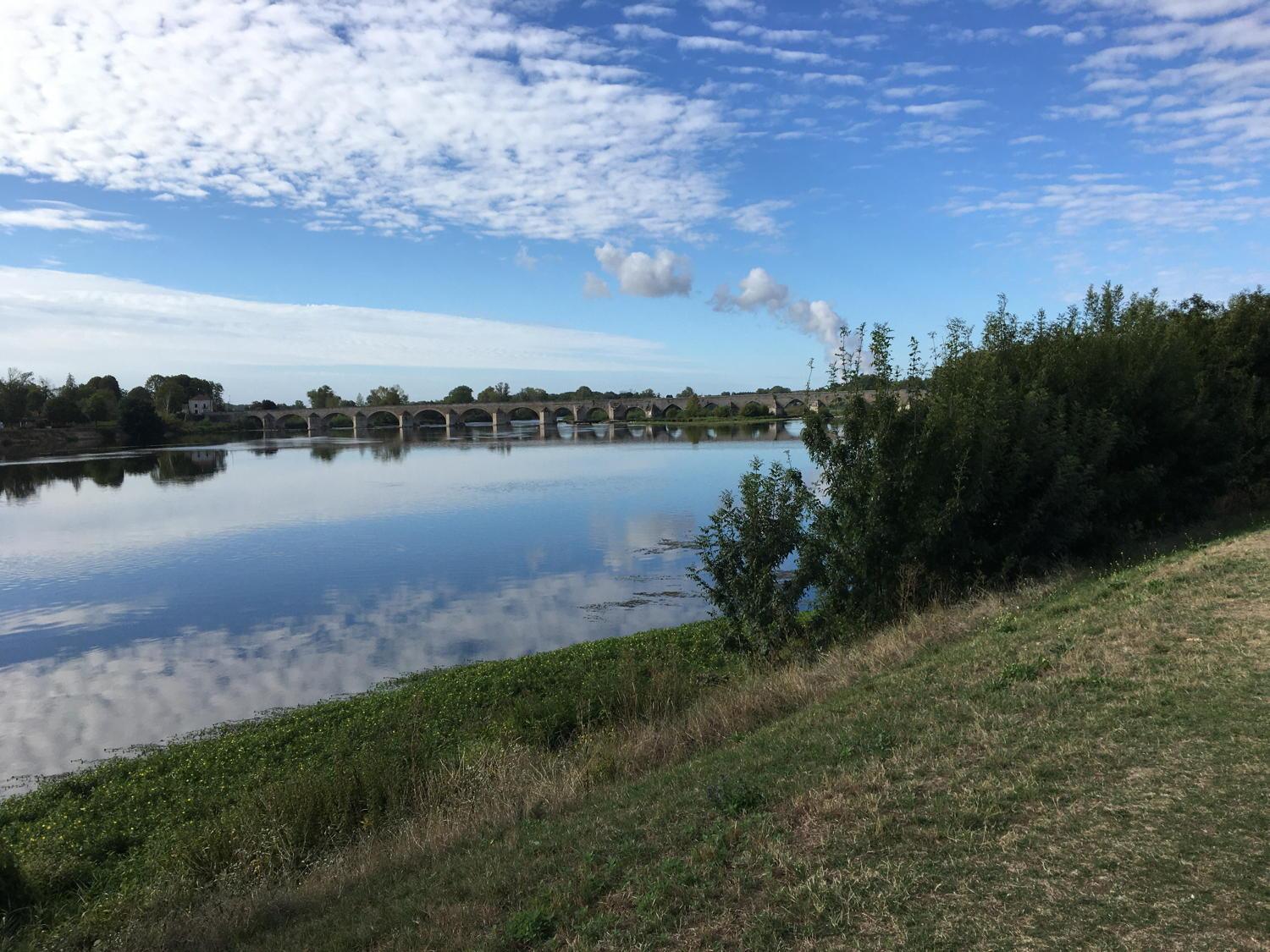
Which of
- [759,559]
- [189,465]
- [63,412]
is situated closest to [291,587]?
[759,559]

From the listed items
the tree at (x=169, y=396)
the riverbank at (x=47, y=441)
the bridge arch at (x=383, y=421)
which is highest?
the tree at (x=169, y=396)

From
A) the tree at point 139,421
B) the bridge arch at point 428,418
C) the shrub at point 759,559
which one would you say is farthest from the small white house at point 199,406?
the shrub at point 759,559

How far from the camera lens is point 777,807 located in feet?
19.7

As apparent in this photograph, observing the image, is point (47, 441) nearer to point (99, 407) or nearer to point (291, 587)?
point (99, 407)

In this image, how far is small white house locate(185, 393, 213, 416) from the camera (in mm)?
150925

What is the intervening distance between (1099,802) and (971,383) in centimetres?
1176

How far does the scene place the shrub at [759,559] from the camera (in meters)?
14.6

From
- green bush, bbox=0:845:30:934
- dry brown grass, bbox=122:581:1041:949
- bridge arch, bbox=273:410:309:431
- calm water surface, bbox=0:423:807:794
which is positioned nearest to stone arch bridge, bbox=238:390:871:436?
bridge arch, bbox=273:410:309:431

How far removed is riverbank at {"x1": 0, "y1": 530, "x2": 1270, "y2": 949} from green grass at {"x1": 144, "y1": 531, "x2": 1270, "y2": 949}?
2cm

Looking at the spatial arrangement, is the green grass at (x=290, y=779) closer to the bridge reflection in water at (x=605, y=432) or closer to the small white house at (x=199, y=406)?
the bridge reflection in water at (x=605, y=432)

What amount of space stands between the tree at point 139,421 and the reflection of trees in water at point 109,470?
1982 centimetres

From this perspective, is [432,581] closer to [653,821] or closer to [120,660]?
[120,660]

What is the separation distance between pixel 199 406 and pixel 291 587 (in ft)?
491

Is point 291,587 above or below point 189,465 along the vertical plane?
below
